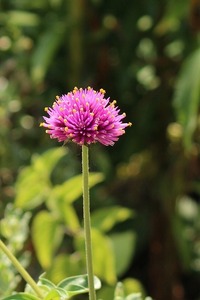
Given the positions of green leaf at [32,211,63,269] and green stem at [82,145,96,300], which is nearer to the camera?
green stem at [82,145,96,300]

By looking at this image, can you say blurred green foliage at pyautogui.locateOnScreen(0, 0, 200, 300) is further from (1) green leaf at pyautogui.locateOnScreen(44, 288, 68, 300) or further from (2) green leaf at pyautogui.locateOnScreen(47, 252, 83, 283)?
(1) green leaf at pyautogui.locateOnScreen(44, 288, 68, 300)

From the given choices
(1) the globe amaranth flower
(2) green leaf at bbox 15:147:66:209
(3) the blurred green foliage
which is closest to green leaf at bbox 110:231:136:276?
(3) the blurred green foliage

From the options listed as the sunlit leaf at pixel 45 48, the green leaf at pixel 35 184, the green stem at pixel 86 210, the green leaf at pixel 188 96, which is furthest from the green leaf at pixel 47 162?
the green stem at pixel 86 210

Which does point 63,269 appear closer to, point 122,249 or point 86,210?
point 122,249

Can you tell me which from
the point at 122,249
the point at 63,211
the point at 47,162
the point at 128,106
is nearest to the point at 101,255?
the point at 63,211

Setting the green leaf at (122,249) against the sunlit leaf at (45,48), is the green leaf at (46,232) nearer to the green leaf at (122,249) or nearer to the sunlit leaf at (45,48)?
the green leaf at (122,249)

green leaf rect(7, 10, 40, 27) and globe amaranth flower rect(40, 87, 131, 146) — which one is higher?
green leaf rect(7, 10, 40, 27)

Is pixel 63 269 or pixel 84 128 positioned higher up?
pixel 63 269
